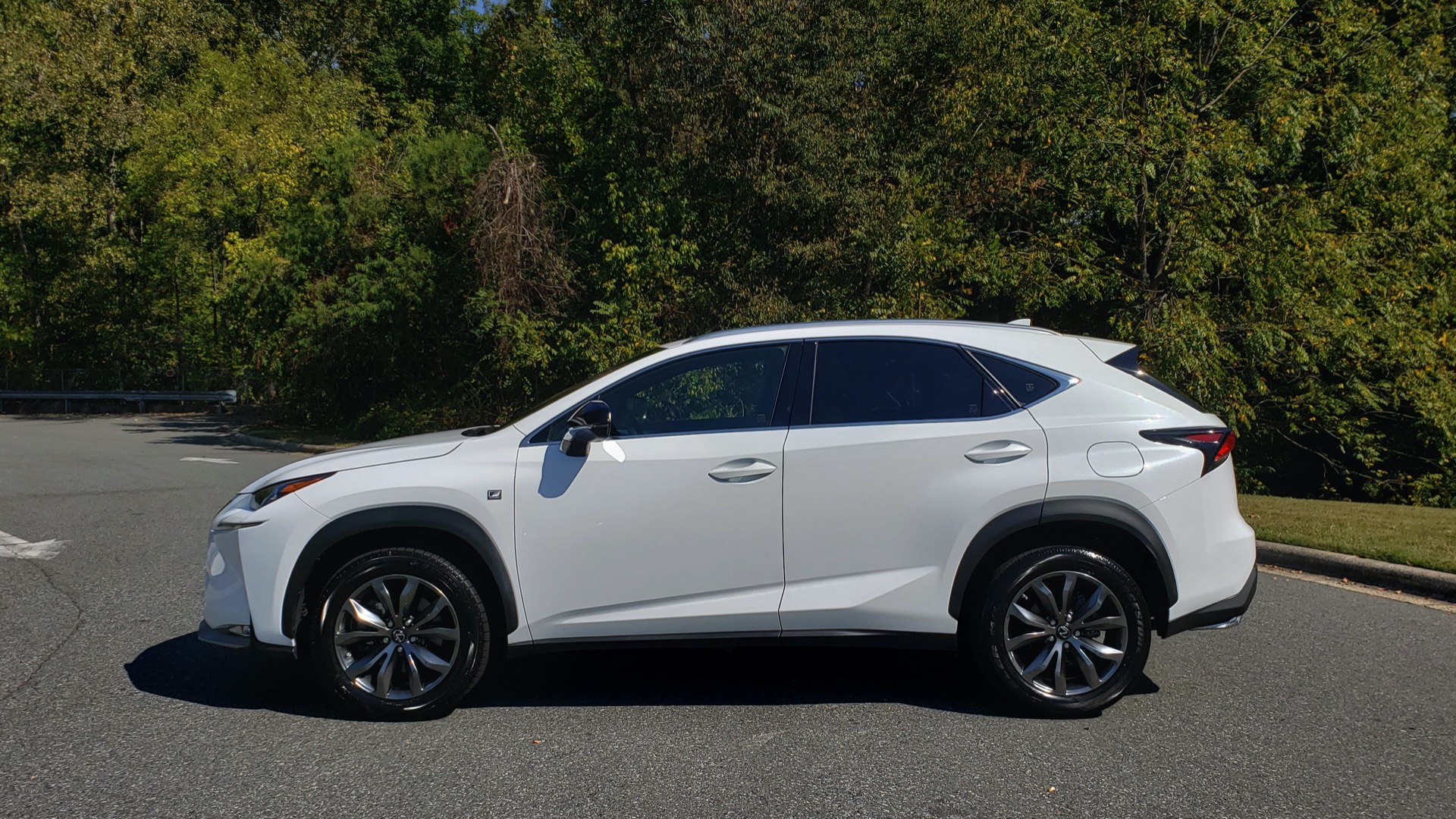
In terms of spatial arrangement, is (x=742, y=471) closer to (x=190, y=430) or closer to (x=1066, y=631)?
(x=1066, y=631)

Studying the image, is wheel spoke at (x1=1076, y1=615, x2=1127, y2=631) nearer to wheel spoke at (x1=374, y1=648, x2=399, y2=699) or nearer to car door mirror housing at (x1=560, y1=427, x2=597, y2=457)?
car door mirror housing at (x1=560, y1=427, x2=597, y2=457)

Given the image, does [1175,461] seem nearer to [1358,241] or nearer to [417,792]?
[417,792]

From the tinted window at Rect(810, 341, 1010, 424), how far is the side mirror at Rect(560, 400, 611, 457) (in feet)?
3.09

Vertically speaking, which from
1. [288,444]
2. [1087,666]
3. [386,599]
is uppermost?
[386,599]

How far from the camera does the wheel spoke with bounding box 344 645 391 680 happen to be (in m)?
4.86

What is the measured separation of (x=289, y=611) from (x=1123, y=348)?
4020 millimetres

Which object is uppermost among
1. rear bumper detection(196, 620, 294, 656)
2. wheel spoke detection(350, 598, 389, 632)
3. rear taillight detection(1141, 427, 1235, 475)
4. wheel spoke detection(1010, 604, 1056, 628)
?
rear taillight detection(1141, 427, 1235, 475)

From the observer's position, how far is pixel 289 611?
487cm

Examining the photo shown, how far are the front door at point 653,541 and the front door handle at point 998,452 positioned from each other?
87 centimetres

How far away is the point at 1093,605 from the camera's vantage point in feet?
16.1

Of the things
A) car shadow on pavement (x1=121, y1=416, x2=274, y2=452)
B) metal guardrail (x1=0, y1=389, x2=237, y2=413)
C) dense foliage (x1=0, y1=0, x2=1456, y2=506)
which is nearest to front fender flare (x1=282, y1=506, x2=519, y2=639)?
dense foliage (x1=0, y1=0, x2=1456, y2=506)

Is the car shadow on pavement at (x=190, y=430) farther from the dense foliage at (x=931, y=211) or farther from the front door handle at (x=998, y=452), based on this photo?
the front door handle at (x=998, y=452)

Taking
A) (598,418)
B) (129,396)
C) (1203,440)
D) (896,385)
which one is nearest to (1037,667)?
(1203,440)

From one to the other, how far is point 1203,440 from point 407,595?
3610 millimetres
